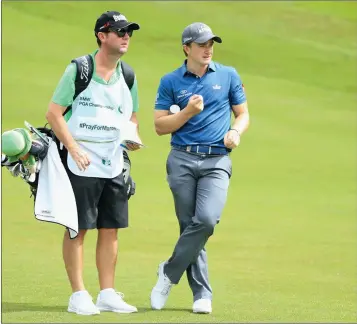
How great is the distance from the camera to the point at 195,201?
7.93 meters

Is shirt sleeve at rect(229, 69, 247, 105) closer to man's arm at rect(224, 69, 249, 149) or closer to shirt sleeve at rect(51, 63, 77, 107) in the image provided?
man's arm at rect(224, 69, 249, 149)

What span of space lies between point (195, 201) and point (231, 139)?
510 mm

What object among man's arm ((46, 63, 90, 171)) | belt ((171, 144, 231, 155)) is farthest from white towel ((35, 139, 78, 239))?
belt ((171, 144, 231, 155))

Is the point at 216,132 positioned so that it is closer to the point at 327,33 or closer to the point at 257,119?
the point at 257,119

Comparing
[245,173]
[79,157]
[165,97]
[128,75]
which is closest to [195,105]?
→ [165,97]

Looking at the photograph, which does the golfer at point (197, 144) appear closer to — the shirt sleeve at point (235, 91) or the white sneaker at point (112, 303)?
the shirt sleeve at point (235, 91)

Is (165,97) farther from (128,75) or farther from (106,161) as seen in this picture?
(106,161)

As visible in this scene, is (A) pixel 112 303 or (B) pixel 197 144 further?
(B) pixel 197 144

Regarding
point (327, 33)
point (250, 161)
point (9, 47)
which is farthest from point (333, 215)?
point (327, 33)

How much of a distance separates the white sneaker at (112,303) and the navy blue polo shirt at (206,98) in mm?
1092

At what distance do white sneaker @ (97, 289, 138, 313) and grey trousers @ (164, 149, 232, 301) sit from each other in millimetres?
412

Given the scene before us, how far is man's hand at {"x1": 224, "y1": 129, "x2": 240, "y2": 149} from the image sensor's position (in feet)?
25.3

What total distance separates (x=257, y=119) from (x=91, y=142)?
13.2 metres

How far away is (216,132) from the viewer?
310 inches
